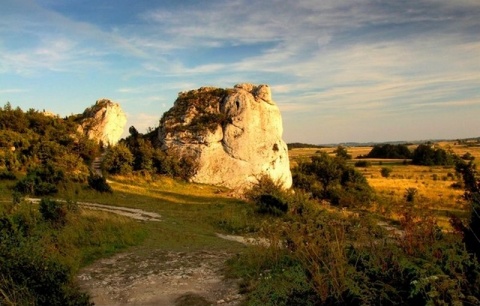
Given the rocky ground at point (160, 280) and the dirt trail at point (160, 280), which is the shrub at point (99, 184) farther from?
the rocky ground at point (160, 280)

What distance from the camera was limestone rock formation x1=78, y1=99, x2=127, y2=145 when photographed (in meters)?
44.6

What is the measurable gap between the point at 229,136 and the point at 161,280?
26024mm

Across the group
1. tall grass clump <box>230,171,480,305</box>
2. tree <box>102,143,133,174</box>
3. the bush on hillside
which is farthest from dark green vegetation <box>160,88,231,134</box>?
the bush on hillside

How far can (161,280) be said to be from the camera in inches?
390

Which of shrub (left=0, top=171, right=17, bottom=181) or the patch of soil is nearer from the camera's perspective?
the patch of soil

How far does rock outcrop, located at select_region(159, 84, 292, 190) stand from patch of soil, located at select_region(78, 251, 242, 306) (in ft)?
71.0

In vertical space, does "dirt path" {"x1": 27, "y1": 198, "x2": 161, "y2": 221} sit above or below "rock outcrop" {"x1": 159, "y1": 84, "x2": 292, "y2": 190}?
below

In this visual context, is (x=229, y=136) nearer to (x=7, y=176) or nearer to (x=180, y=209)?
(x=180, y=209)

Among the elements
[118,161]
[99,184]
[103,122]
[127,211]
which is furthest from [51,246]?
[103,122]

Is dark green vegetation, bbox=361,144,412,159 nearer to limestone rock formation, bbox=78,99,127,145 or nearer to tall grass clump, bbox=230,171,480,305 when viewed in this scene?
limestone rock formation, bbox=78,99,127,145

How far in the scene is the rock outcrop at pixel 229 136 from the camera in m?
34.6

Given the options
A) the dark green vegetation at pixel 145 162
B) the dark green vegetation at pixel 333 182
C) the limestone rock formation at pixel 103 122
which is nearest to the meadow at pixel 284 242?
the dark green vegetation at pixel 145 162

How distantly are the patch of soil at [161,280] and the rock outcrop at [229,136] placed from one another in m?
21.6

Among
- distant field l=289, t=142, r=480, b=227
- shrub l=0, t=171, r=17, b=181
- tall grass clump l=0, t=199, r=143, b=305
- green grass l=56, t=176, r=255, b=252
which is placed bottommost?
distant field l=289, t=142, r=480, b=227
